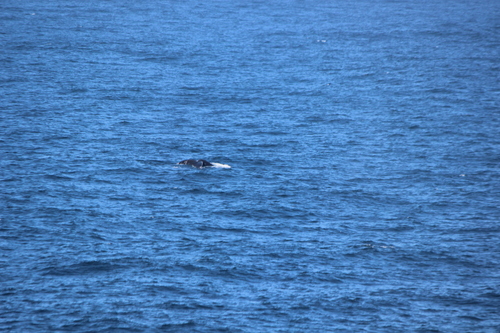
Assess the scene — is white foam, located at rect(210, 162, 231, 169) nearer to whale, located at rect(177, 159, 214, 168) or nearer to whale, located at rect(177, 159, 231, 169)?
whale, located at rect(177, 159, 231, 169)

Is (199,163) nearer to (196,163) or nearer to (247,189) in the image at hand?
(196,163)

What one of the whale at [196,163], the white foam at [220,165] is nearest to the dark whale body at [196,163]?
the whale at [196,163]

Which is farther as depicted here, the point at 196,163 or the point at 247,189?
the point at 196,163

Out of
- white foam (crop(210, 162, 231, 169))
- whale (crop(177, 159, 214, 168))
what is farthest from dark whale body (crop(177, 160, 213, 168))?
white foam (crop(210, 162, 231, 169))

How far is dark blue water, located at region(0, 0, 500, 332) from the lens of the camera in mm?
39156

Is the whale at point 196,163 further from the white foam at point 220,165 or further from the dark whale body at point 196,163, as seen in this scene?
the white foam at point 220,165

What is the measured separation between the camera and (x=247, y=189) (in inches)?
2340

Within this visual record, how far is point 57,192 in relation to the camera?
187ft

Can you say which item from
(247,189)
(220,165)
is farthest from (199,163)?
(247,189)

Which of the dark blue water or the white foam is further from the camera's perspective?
the white foam

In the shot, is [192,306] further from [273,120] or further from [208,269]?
[273,120]

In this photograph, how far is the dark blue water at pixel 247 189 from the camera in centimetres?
3916

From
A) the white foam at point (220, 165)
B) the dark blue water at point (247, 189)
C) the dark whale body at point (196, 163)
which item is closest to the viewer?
the dark blue water at point (247, 189)

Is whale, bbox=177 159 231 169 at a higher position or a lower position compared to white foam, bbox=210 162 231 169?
higher
